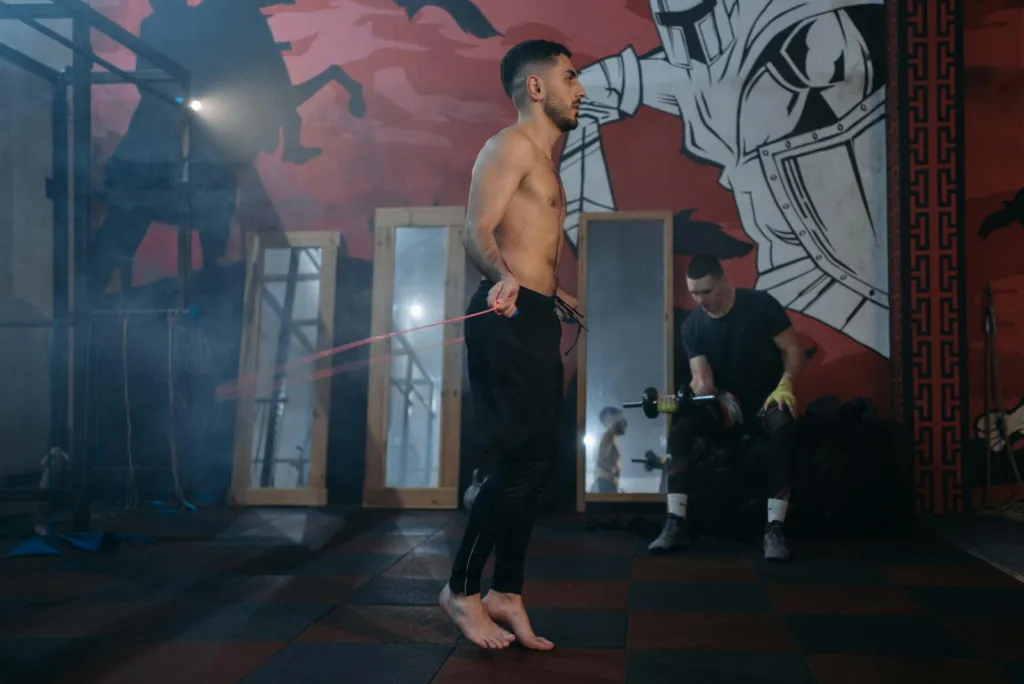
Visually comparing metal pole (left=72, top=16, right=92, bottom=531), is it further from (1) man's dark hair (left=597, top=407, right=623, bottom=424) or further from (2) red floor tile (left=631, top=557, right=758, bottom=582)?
(1) man's dark hair (left=597, top=407, right=623, bottom=424)

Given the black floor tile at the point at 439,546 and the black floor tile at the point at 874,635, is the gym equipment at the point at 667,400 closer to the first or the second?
the black floor tile at the point at 439,546

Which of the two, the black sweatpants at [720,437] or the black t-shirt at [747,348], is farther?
the black t-shirt at [747,348]

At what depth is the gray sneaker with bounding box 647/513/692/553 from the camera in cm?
361

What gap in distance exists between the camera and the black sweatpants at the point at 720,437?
146 inches

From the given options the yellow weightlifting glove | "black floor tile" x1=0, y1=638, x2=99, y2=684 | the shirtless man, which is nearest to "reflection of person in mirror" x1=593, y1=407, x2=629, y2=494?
the yellow weightlifting glove

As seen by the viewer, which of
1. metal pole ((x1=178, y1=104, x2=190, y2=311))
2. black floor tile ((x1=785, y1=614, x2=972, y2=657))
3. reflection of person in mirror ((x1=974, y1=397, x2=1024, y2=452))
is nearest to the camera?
black floor tile ((x1=785, y1=614, x2=972, y2=657))

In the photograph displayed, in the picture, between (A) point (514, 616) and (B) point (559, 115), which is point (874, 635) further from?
(B) point (559, 115)

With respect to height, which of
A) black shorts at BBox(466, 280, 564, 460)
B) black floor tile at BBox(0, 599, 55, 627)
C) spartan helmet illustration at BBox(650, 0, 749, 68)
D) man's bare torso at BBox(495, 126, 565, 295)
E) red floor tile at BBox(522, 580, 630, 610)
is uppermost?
spartan helmet illustration at BBox(650, 0, 749, 68)

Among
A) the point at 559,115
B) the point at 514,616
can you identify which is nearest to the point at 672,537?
the point at 514,616

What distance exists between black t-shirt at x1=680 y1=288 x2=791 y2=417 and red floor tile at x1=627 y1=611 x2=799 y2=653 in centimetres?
167

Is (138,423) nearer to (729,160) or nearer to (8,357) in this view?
(8,357)

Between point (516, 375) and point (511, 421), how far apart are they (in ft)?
0.38

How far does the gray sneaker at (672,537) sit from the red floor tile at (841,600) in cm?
70

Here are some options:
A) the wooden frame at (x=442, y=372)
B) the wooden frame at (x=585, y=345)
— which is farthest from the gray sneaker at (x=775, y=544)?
the wooden frame at (x=442, y=372)
